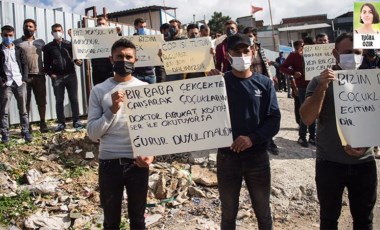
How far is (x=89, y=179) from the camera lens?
5.50m

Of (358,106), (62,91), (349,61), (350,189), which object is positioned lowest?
(350,189)

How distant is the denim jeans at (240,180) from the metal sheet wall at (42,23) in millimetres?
5704

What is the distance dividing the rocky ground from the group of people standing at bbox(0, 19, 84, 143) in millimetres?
566

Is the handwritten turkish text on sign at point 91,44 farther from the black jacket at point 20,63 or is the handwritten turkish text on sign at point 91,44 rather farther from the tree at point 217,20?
the tree at point 217,20

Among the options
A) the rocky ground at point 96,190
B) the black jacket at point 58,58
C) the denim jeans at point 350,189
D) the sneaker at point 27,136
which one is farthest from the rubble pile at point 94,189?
the denim jeans at point 350,189

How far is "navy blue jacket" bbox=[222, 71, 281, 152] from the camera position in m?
3.05

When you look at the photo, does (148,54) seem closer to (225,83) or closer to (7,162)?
(7,162)

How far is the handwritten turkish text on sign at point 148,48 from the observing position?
6.75 meters

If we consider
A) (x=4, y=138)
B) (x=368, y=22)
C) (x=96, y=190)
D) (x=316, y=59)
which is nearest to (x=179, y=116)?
(x=368, y=22)

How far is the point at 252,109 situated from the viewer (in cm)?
306

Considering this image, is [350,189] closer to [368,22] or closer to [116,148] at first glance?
[116,148]

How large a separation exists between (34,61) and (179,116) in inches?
187

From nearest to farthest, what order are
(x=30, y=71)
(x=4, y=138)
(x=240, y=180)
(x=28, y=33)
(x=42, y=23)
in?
(x=240, y=180)
(x=4, y=138)
(x=28, y=33)
(x=30, y=71)
(x=42, y=23)

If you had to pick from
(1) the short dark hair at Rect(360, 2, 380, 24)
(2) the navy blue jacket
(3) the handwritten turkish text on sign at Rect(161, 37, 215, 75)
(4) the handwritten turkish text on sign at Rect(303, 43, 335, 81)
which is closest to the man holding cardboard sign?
(2) the navy blue jacket
